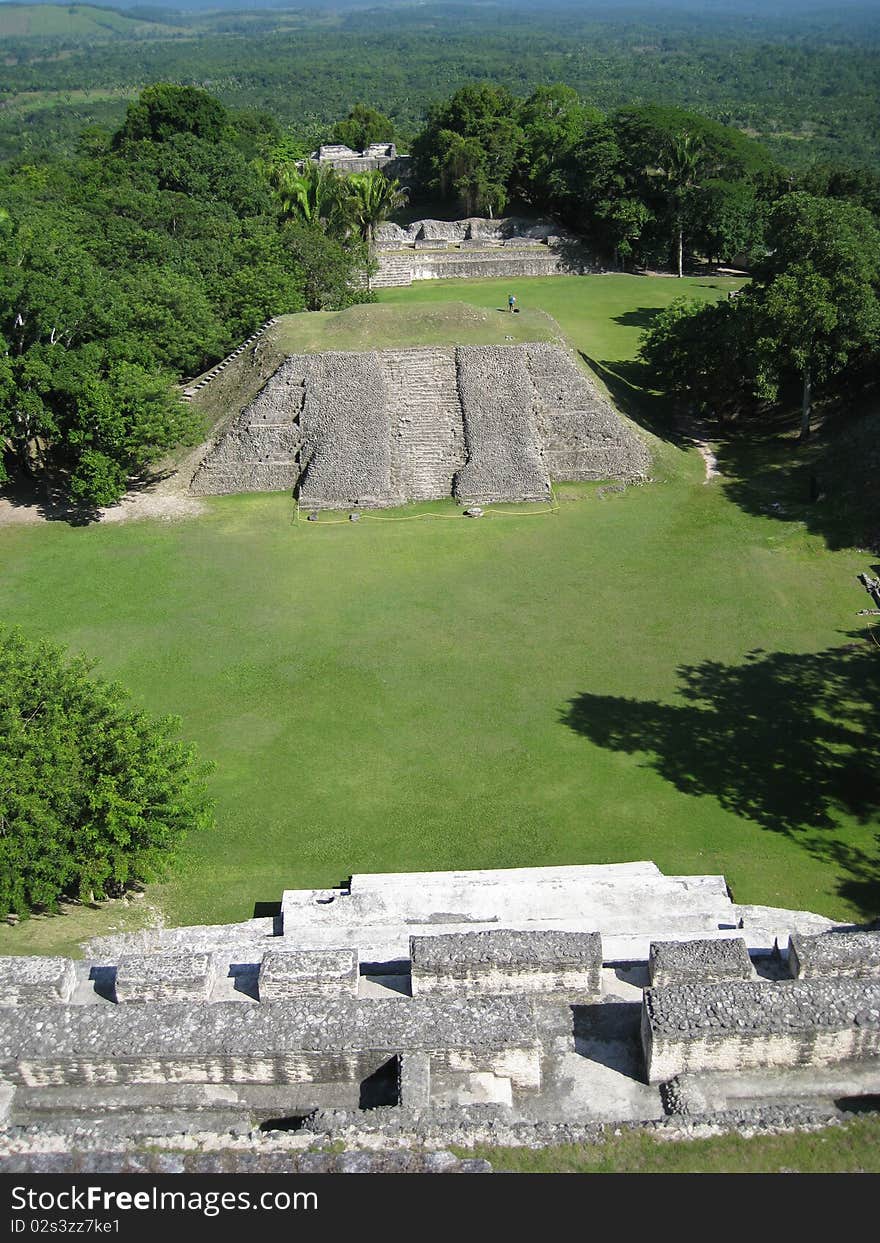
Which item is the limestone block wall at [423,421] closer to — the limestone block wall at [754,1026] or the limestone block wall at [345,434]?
the limestone block wall at [345,434]

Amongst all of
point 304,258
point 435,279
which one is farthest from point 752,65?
point 304,258

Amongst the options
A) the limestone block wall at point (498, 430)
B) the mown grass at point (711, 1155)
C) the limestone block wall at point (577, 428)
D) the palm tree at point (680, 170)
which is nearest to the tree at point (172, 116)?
the palm tree at point (680, 170)

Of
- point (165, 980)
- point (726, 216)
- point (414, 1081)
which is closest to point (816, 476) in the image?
point (414, 1081)

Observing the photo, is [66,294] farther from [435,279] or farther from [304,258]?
[435,279]

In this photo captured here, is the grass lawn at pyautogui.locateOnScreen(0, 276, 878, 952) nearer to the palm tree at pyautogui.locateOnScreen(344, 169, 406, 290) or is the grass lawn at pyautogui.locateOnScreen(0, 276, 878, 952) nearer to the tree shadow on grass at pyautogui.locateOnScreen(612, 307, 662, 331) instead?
the tree shadow on grass at pyautogui.locateOnScreen(612, 307, 662, 331)

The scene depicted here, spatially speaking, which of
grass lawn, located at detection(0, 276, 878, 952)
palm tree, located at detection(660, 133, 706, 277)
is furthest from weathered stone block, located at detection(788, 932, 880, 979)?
palm tree, located at detection(660, 133, 706, 277)
